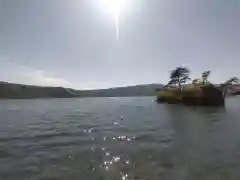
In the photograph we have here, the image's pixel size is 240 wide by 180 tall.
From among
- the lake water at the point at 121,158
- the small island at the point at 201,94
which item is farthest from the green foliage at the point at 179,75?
the lake water at the point at 121,158

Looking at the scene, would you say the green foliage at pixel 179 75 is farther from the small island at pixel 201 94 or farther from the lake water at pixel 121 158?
the lake water at pixel 121 158

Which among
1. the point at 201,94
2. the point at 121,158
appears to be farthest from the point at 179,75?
the point at 121,158

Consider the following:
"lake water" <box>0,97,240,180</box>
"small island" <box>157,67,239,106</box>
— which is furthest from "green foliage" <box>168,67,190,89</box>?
"lake water" <box>0,97,240,180</box>

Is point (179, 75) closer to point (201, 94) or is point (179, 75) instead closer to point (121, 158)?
point (201, 94)

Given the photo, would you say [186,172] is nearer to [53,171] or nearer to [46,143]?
[53,171]

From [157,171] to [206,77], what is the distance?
225ft

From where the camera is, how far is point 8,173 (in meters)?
11.9

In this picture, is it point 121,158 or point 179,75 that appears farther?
point 179,75

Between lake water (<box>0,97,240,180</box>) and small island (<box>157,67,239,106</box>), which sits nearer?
lake water (<box>0,97,240,180</box>)

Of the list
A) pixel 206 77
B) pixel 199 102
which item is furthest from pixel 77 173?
pixel 206 77

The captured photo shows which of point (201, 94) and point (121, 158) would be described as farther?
point (201, 94)

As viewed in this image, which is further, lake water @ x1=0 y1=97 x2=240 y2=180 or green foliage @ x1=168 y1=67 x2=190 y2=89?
green foliage @ x1=168 y1=67 x2=190 y2=89

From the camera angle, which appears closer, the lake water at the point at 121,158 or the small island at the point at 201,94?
the lake water at the point at 121,158

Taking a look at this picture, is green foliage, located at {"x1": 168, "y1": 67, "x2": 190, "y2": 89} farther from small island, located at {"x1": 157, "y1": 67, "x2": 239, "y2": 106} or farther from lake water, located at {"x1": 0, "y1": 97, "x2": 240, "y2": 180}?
lake water, located at {"x1": 0, "y1": 97, "x2": 240, "y2": 180}
